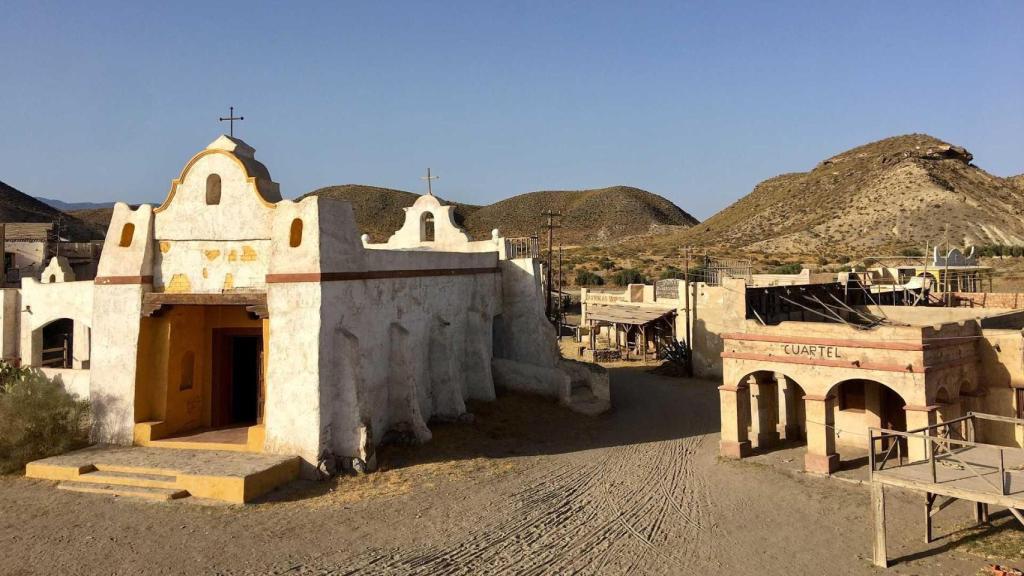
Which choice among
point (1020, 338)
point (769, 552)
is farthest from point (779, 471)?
point (1020, 338)

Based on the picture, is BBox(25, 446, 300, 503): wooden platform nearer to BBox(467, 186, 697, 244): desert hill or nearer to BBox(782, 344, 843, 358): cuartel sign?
BBox(782, 344, 843, 358): cuartel sign

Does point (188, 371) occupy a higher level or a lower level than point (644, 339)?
higher

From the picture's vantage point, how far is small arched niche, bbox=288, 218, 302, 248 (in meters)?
12.8

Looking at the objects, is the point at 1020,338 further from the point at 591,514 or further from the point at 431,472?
the point at 431,472

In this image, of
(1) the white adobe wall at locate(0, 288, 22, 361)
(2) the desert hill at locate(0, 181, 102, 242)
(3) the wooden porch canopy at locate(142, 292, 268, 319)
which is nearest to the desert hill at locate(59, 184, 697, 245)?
(2) the desert hill at locate(0, 181, 102, 242)

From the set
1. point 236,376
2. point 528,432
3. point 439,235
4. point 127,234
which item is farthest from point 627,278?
point 127,234

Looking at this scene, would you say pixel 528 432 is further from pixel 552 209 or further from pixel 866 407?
pixel 552 209

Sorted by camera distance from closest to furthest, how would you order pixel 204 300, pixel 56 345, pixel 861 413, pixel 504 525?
1. pixel 504 525
2. pixel 204 300
3. pixel 861 413
4. pixel 56 345

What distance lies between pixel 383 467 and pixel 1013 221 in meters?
60.8

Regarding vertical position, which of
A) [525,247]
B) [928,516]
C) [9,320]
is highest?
[525,247]

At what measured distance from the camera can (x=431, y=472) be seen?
13.0 m

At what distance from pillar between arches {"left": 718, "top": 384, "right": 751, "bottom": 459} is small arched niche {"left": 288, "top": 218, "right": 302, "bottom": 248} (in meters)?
9.37

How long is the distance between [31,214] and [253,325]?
58.0 metres

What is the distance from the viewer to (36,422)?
1292 centimetres
